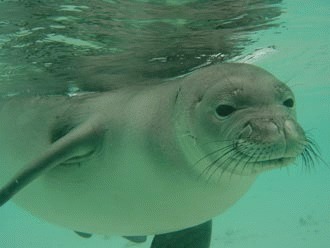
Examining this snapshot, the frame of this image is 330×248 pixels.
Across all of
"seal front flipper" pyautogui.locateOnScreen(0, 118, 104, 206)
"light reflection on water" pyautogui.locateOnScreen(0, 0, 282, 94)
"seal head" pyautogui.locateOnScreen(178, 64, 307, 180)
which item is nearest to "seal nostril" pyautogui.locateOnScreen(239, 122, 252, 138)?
"seal head" pyautogui.locateOnScreen(178, 64, 307, 180)

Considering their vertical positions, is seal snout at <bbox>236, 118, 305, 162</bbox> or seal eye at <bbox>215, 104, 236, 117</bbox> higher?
seal eye at <bbox>215, 104, 236, 117</bbox>

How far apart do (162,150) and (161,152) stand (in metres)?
0.02

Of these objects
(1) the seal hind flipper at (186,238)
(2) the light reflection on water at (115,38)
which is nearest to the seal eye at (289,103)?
(1) the seal hind flipper at (186,238)

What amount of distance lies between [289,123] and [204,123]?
824 mm

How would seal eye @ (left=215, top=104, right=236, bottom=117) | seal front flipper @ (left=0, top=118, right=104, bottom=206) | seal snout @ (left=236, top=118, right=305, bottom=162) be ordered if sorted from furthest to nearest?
1. seal front flipper @ (left=0, top=118, right=104, bottom=206)
2. seal eye @ (left=215, top=104, right=236, bottom=117)
3. seal snout @ (left=236, top=118, right=305, bottom=162)

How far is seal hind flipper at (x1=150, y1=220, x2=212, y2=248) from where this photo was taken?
6.16 metres

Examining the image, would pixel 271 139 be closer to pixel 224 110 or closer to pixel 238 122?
pixel 238 122

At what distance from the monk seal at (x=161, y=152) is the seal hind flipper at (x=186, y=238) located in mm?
13

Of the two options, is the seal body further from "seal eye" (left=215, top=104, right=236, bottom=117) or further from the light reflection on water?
the light reflection on water

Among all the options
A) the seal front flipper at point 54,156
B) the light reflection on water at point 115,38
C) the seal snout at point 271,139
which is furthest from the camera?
the light reflection on water at point 115,38

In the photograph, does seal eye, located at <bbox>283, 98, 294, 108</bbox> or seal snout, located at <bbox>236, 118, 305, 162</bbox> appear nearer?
seal snout, located at <bbox>236, 118, 305, 162</bbox>

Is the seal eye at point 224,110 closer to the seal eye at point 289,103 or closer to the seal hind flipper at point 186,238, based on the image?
the seal eye at point 289,103

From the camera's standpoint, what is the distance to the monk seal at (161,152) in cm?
411

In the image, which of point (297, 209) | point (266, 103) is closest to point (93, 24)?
point (266, 103)
